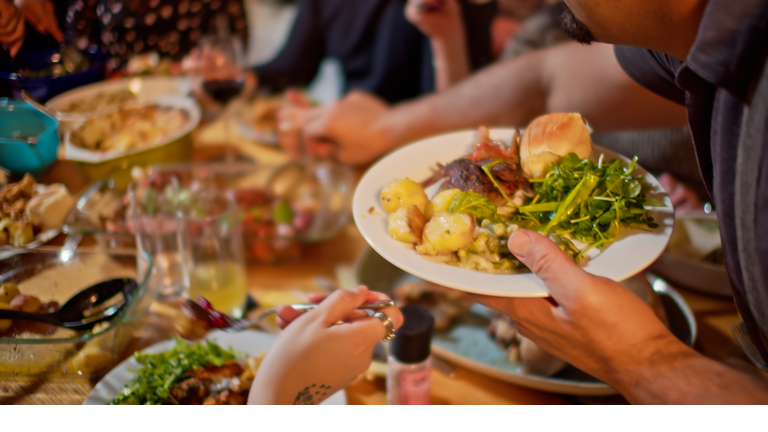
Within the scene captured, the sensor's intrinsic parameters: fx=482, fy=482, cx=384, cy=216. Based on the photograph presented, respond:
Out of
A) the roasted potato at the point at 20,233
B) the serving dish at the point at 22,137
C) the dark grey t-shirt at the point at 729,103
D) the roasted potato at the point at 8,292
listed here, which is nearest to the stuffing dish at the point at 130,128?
the serving dish at the point at 22,137

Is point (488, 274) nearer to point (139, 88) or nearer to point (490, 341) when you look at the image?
point (490, 341)

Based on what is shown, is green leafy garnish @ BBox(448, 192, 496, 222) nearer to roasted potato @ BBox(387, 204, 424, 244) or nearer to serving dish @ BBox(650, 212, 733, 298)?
roasted potato @ BBox(387, 204, 424, 244)

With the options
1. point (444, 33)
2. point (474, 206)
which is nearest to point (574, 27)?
point (474, 206)

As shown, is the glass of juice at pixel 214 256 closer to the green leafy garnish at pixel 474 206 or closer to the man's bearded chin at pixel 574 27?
the green leafy garnish at pixel 474 206

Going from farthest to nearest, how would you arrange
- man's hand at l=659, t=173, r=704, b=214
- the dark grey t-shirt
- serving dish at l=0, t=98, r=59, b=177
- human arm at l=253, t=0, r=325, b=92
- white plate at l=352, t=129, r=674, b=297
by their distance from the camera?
human arm at l=253, t=0, r=325, b=92, man's hand at l=659, t=173, r=704, b=214, serving dish at l=0, t=98, r=59, b=177, white plate at l=352, t=129, r=674, b=297, the dark grey t-shirt

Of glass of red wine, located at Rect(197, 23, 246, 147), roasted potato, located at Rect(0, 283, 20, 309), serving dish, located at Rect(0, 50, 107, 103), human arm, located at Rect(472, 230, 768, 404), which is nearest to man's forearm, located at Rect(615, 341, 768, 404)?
human arm, located at Rect(472, 230, 768, 404)

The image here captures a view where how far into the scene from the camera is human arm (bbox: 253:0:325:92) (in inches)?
99.0

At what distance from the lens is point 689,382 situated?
0.61 m

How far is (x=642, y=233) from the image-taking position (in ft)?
2.12

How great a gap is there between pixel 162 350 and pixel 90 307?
0.59 feet

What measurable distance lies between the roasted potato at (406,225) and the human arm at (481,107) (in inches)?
35.6

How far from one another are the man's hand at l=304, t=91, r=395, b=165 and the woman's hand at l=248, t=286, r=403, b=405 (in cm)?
103

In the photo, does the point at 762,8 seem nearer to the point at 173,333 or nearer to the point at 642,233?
the point at 642,233
